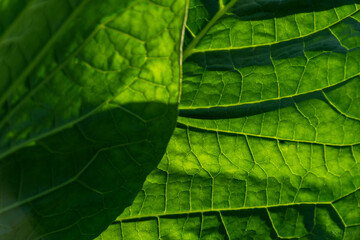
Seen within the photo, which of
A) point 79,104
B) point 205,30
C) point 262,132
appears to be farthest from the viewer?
point 262,132

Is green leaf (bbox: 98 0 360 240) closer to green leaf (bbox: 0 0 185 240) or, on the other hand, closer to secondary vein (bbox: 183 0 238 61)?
secondary vein (bbox: 183 0 238 61)

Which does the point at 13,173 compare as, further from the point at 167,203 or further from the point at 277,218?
the point at 277,218

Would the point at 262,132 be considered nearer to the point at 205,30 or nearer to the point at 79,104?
the point at 205,30

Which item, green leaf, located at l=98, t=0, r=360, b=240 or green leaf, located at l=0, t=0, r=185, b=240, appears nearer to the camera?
green leaf, located at l=0, t=0, r=185, b=240

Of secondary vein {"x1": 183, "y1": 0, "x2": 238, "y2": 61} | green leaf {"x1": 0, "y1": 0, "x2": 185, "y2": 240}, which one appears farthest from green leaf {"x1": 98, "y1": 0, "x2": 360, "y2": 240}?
green leaf {"x1": 0, "y1": 0, "x2": 185, "y2": 240}

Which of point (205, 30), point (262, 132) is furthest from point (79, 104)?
point (262, 132)

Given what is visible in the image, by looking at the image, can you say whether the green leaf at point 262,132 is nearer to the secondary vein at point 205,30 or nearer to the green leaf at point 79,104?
the secondary vein at point 205,30

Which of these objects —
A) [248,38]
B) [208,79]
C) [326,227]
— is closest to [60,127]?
[208,79]
